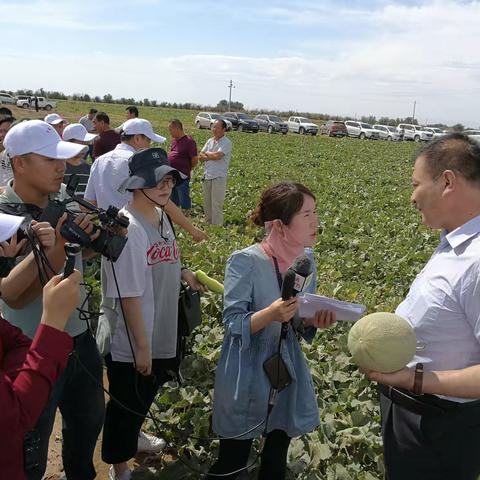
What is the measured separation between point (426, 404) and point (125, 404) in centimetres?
185

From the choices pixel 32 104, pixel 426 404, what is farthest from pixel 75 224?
pixel 32 104

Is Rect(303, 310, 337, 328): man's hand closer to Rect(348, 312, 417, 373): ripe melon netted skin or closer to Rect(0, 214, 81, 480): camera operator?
Rect(348, 312, 417, 373): ripe melon netted skin

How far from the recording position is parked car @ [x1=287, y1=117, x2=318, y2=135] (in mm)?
41906

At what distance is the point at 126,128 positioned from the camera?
4883mm

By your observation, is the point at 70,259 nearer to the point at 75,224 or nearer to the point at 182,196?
the point at 75,224

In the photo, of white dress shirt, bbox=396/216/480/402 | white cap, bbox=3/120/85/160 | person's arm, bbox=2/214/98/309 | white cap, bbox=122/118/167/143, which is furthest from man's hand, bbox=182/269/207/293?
white cap, bbox=122/118/167/143

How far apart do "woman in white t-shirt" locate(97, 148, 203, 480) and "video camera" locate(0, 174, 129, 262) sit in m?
0.23

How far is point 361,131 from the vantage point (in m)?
42.8

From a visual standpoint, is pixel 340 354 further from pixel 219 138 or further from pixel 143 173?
pixel 219 138

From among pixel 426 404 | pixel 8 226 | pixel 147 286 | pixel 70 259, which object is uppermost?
pixel 8 226

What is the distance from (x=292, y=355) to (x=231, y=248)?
15.8ft

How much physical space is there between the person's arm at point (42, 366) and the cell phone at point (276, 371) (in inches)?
41.7

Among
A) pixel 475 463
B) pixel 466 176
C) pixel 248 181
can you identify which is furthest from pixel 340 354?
pixel 248 181

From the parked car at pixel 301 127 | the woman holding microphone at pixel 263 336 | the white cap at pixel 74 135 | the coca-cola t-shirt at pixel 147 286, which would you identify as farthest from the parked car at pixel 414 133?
the woman holding microphone at pixel 263 336
